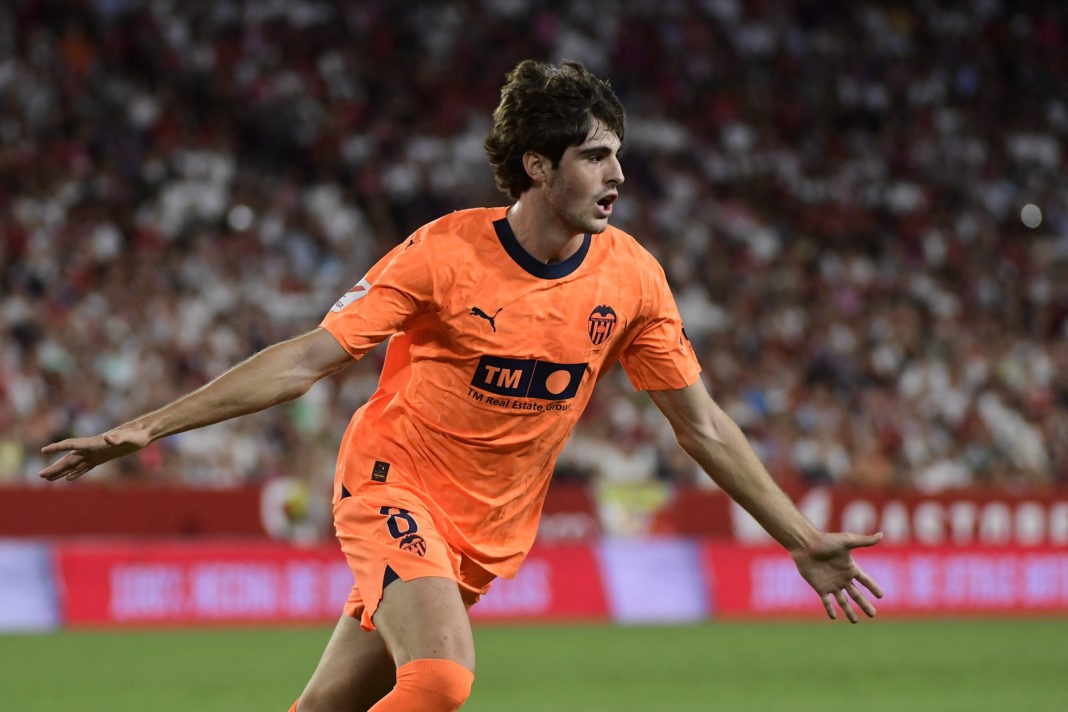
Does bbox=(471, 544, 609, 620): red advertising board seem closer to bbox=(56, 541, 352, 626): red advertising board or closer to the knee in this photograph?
bbox=(56, 541, 352, 626): red advertising board

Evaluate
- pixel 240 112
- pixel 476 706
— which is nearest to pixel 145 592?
pixel 476 706

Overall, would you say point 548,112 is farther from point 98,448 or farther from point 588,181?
point 98,448

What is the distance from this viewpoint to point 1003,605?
1789 centimetres

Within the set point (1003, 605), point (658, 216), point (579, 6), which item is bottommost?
point (1003, 605)

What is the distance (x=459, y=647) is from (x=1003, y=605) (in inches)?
550

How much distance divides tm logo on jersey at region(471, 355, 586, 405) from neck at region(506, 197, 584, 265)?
365mm

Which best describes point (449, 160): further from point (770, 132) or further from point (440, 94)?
point (770, 132)

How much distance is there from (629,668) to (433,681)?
26.3ft

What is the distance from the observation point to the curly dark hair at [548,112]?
5.45 m

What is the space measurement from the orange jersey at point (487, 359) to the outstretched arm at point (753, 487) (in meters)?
0.16

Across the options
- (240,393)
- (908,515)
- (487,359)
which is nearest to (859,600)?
(487,359)

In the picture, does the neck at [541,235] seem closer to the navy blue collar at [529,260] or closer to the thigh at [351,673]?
the navy blue collar at [529,260]

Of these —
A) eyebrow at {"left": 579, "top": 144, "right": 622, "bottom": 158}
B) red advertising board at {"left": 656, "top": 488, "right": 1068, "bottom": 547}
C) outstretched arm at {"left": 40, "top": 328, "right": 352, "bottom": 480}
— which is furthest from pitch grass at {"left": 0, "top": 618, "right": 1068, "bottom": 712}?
eyebrow at {"left": 579, "top": 144, "right": 622, "bottom": 158}

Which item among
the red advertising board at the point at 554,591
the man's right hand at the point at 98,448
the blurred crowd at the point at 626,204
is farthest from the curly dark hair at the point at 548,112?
the blurred crowd at the point at 626,204
